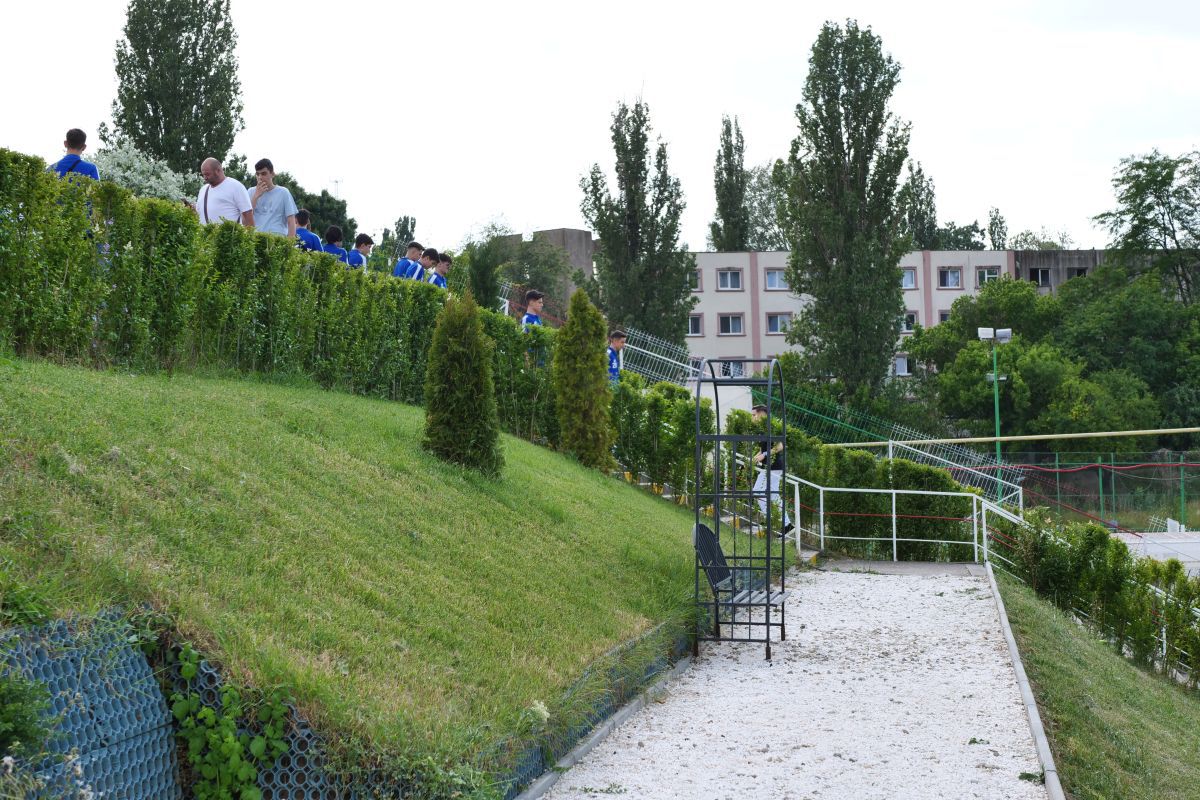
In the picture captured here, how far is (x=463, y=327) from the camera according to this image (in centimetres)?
1228

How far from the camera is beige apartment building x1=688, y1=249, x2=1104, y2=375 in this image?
6531cm

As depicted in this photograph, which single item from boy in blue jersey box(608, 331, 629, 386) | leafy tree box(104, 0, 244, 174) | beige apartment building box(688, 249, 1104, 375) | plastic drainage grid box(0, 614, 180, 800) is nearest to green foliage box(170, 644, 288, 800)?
plastic drainage grid box(0, 614, 180, 800)

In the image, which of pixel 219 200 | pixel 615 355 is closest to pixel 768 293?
pixel 615 355

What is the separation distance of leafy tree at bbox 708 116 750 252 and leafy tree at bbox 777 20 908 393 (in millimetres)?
23389

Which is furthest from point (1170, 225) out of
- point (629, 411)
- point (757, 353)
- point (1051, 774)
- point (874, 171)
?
point (1051, 774)

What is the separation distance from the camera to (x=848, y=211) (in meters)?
38.9

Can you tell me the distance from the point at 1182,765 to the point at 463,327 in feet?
24.8

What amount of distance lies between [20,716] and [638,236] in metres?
35.5

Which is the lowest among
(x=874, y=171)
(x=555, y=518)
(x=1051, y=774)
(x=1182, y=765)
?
(x=1182, y=765)

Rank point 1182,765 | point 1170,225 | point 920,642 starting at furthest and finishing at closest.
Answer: point 1170,225, point 920,642, point 1182,765

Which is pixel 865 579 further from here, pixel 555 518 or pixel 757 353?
pixel 757 353

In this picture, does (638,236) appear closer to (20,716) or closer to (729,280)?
(729,280)

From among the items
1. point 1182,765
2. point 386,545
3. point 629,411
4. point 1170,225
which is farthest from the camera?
point 1170,225

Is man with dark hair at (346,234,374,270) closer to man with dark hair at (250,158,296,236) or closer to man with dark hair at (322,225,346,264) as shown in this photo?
man with dark hair at (322,225,346,264)
